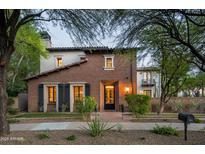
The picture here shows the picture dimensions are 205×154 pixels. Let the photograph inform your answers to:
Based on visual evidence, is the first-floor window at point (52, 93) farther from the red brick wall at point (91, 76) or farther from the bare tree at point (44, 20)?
the bare tree at point (44, 20)

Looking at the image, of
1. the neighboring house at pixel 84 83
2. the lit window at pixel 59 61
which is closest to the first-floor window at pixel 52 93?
the neighboring house at pixel 84 83

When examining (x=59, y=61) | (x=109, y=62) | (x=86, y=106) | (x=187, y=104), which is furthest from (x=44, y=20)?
(x=59, y=61)

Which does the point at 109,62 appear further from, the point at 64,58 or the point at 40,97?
the point at 40,97

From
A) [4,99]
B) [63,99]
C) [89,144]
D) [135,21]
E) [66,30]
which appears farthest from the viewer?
[63,99]

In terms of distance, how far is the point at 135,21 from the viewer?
787 cm

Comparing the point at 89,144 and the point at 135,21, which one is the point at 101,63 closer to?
the point at 135,21

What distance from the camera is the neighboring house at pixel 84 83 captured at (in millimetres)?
17706

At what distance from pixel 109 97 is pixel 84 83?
88.9 inches

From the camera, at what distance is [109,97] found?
18.2 m

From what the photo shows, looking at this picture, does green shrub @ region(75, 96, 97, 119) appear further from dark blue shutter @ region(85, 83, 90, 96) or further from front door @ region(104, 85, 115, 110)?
front door @ region(104, 85, 115, 110)

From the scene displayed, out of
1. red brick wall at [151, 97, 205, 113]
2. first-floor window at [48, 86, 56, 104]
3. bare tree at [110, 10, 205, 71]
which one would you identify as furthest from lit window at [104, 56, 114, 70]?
bare tree at [110, 10, 205, 71]

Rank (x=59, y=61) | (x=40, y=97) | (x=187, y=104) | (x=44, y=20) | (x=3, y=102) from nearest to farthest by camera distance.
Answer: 1. (x=3, y=102)
2. (x=44, y=20)
3. (x=187, y=104)
4. (x=40, y=97)
5. (x=59, y=61)
